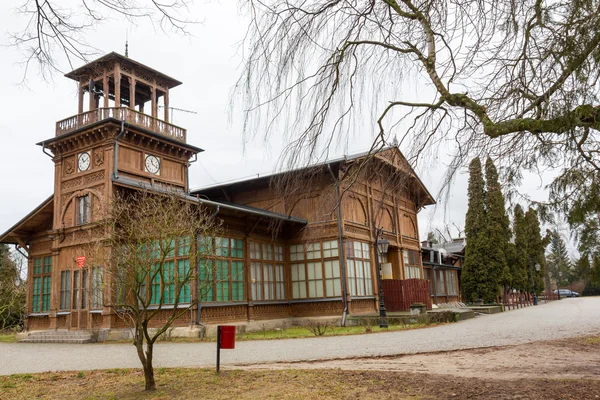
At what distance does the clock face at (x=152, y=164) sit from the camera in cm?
2145

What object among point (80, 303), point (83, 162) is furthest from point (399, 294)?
point (83, 162)

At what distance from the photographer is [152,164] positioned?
21703mm

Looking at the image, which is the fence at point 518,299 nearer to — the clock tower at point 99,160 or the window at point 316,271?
the window at point 316,271

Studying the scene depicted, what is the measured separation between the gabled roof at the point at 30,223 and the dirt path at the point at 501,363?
16.3m

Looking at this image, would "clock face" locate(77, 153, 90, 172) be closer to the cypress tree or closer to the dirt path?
the dirt path

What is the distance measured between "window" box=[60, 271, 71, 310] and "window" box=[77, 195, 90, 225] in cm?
225

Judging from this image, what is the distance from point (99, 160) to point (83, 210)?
2.17 metres

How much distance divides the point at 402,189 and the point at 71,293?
18185mm

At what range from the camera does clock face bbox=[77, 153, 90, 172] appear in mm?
20531

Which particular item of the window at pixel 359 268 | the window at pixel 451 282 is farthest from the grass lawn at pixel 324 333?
the window at pixel 451 282

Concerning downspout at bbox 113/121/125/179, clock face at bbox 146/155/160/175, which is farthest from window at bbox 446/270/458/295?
downspout at bbox 113/121/125/179

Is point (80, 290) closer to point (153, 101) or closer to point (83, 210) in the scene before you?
point (83, 210)

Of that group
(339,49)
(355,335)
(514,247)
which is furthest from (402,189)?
(514,247)

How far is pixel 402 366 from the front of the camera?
8.76 meters
